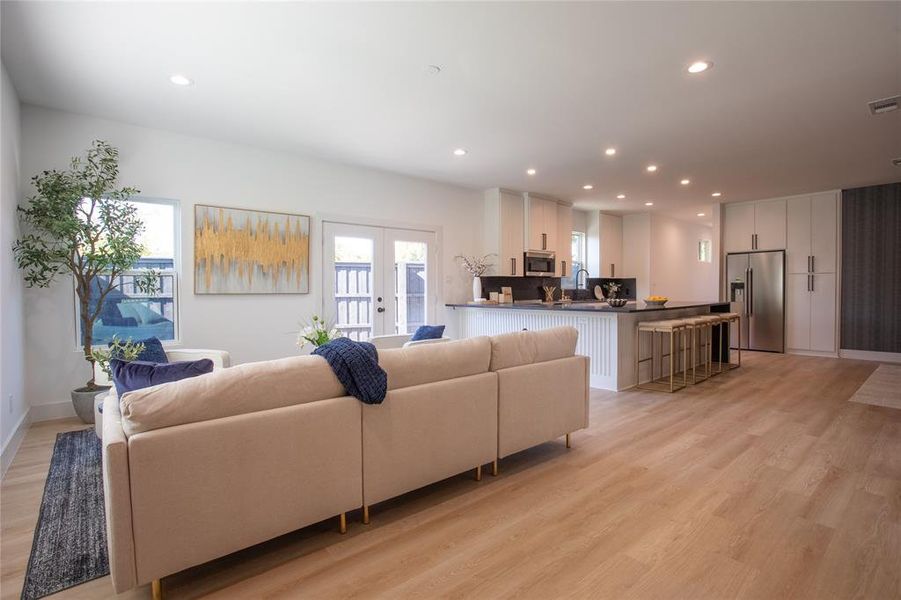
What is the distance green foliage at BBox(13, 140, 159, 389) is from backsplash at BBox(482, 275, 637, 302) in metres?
4.77

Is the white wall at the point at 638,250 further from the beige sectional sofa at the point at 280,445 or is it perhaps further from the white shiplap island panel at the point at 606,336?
the beige sectional sofa at the point at 280,445

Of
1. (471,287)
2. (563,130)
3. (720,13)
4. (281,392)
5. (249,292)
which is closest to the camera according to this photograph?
(281,392)

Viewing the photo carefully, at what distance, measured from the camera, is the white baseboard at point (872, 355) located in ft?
23.0

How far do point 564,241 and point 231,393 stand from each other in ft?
24.3

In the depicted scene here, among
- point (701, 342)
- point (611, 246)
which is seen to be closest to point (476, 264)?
point (701, 342)

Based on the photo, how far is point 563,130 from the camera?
4.57m

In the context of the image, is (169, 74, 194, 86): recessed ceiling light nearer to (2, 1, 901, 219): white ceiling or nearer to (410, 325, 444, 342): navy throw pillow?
(2, 1, 901, 219): white ceiling

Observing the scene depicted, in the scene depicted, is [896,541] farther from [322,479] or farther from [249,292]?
[249,292]

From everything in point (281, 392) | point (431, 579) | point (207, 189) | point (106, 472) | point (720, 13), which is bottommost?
point (431, 579)

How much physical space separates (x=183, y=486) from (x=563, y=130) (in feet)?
13.9

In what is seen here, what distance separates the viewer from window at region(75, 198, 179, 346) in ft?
14.6

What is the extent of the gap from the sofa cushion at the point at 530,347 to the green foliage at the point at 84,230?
3319 millimetres

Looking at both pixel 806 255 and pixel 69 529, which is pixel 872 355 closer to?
pixel 806 255

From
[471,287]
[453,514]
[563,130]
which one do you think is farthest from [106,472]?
[471,287]
